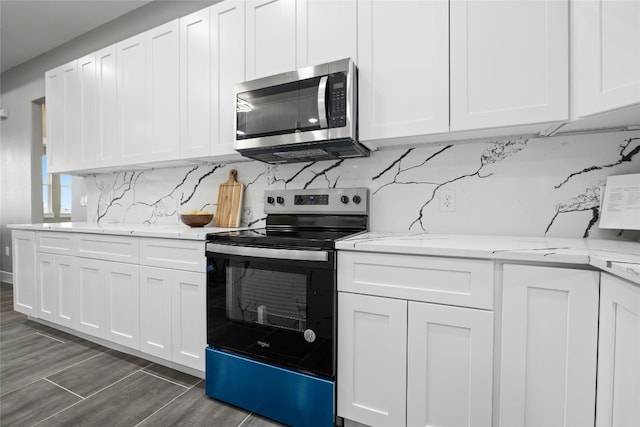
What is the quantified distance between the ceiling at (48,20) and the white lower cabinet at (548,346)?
3682 millimetres

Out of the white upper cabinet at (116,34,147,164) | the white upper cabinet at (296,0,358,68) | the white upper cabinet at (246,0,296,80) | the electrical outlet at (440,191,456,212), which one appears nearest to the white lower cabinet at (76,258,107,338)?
the white upper cabinet at (116,34,147,164)

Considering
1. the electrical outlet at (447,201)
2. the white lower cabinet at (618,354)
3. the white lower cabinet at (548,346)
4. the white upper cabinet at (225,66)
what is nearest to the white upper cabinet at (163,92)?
the white upper cabinet at (225,66)

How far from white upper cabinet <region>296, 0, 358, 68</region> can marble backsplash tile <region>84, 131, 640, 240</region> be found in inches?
24.1

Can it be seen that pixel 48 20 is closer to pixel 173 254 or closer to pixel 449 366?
pixel 173 254

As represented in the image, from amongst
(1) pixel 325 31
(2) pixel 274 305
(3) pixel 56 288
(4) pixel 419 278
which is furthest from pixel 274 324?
(3) pixel 56 288

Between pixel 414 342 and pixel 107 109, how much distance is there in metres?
2.94

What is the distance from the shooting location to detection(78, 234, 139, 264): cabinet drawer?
6.70 feet

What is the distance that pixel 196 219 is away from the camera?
223cm

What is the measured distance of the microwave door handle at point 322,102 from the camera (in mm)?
1581

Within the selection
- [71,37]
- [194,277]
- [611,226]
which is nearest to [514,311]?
[611,226]

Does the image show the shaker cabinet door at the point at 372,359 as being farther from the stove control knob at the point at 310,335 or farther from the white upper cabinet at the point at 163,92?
the white upper cabinet at the point at 163,92

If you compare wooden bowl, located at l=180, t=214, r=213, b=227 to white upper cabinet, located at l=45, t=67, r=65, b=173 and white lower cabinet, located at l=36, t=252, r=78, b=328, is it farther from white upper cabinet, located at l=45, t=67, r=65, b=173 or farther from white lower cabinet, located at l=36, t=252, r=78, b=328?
white upper cabinet, located at l=45, t=67, r=65, b=173

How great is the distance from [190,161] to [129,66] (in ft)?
3.11

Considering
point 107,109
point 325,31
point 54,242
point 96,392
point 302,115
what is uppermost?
point 325,31
